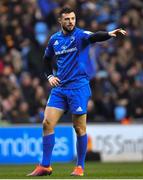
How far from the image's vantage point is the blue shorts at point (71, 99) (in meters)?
10.6

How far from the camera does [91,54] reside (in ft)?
63.3

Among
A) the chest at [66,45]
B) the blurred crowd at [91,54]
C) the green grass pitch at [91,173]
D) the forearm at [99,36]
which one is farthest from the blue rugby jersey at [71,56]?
the blurred crowd at [91,54]

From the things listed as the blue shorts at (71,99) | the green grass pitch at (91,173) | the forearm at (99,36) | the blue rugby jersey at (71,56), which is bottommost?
the green grass pitch at (91,173)

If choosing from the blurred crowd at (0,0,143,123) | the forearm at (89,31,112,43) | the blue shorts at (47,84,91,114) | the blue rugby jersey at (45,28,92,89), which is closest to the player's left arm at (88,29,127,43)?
the forearm at (89,31,112,43)

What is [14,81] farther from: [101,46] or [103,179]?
[103,179]

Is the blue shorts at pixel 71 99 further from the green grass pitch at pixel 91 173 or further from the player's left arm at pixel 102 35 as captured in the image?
the green grass pitch at pixel 91 173

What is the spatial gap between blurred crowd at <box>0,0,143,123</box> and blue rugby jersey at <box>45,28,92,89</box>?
6870 millimetres

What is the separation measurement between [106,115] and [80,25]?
2.78 m

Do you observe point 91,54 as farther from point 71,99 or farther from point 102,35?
point 102,35

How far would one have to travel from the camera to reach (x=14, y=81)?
18.4 meters

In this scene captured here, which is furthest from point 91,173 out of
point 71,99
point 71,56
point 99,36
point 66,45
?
point 99,36

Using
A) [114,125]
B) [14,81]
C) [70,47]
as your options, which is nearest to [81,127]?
[70,47]

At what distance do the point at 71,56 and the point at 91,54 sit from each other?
870 centimetres

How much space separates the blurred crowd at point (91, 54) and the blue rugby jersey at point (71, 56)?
6.87m
